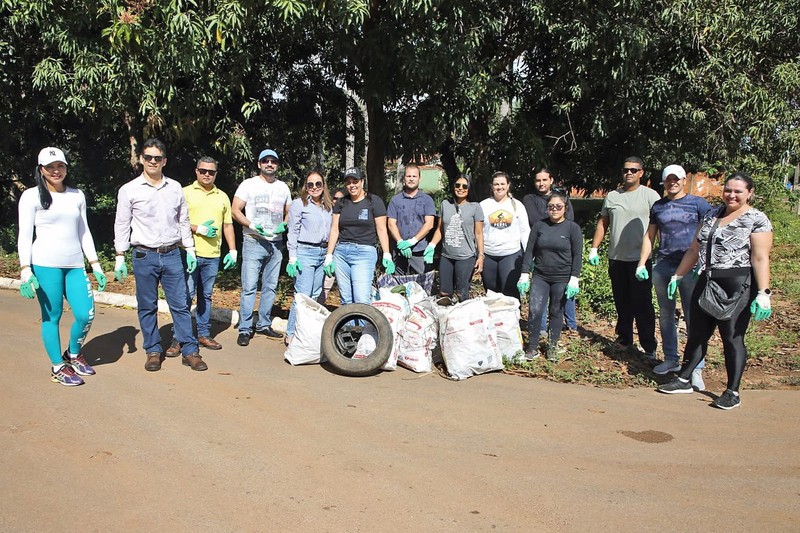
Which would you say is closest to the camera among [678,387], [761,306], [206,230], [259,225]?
[761,306]

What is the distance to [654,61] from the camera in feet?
38.0

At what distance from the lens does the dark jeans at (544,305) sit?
6801 millimetres

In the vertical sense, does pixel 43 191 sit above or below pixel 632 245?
above

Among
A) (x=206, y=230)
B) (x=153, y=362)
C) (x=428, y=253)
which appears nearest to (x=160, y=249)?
(x=206, y=230)

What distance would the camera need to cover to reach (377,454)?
14.8 feet

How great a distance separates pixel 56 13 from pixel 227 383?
6.55m

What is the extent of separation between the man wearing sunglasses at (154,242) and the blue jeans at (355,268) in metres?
1.52

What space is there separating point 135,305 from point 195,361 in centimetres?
349

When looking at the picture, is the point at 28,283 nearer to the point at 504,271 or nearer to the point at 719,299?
the point at 504,271

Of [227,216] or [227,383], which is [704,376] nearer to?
[227,383]

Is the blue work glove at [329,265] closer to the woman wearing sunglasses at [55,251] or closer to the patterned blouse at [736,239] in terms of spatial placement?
the woman wearing sunglasses at [55,251]

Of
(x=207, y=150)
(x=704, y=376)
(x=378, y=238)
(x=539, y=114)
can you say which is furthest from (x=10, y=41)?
(x=704, y=376)

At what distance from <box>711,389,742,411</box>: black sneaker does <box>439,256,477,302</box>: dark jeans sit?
2.70m

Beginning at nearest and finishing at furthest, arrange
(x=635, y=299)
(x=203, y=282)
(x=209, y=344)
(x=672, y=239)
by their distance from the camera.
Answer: (x=672, y=239), (x=635, y=299), (x=203, y=282), (x=209, y=344)
